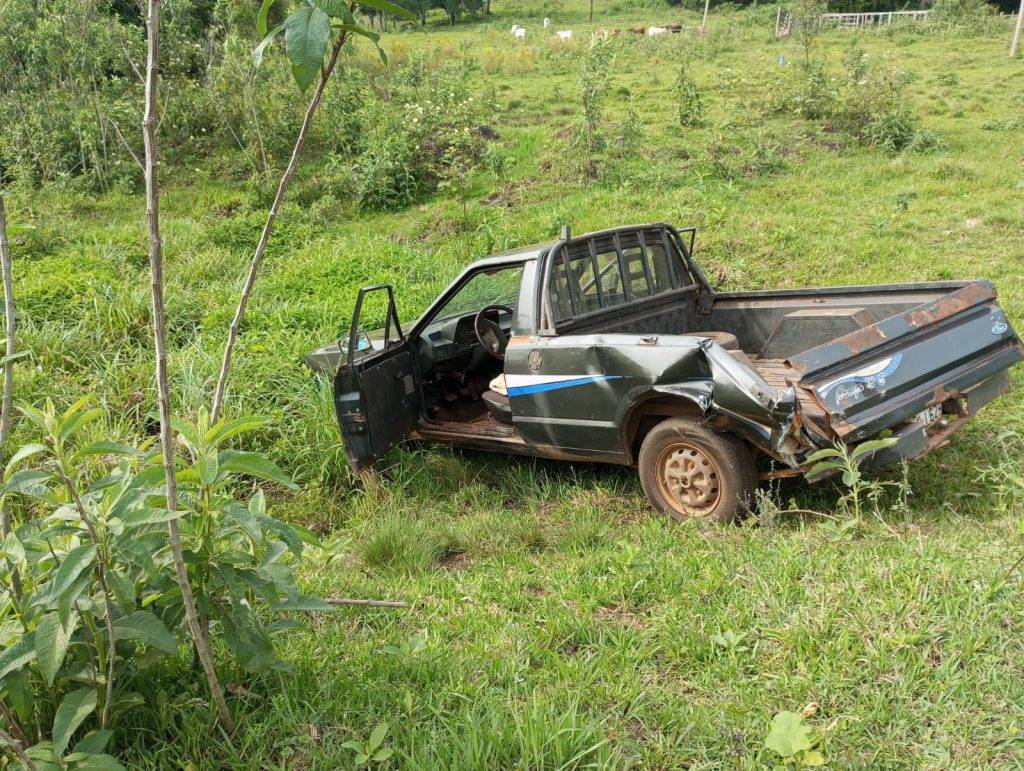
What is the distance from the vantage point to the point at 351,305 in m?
8.21

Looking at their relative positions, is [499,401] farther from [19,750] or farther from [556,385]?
[19,750]

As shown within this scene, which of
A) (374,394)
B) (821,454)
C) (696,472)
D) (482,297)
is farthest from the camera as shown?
(482,297)

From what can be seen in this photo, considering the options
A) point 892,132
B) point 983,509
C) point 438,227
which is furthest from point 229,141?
point 983,509

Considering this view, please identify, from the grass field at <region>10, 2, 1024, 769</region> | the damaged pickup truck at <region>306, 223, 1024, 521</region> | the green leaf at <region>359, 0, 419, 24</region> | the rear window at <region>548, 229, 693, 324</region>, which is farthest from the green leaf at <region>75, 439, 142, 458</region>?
A: the rear window at <region>548, 229, 693, 324</region>

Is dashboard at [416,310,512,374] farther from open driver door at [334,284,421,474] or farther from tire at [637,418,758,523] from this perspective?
tire at [637,418,758,523]

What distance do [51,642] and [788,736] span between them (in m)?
2.07

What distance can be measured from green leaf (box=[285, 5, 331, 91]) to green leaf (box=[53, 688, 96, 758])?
5.68 ft

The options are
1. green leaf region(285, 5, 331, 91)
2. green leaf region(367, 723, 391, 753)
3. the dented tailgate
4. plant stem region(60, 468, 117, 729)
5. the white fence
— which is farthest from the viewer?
the white fence

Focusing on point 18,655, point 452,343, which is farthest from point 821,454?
point 452,343

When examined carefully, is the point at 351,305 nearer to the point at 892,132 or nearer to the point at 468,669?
the point at 468,669

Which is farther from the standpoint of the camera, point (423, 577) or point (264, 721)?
point (423, 577)

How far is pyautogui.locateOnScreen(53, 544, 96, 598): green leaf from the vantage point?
2.08 metres

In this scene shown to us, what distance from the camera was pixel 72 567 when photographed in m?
2.11

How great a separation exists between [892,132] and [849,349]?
10587mm
